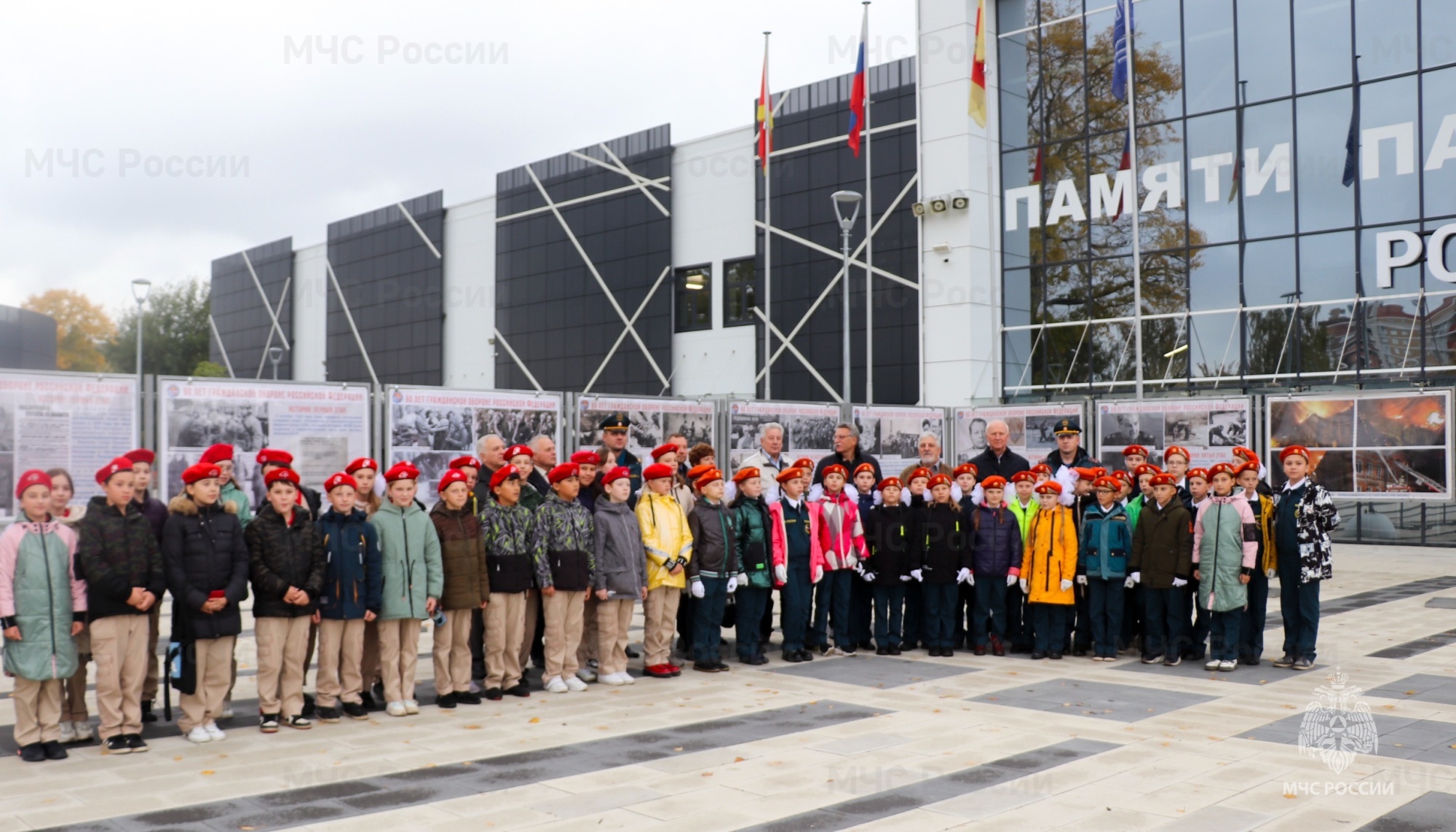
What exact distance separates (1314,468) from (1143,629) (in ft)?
37.6

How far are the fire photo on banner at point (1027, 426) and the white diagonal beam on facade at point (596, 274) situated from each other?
789 inches

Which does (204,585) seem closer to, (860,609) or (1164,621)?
(860,609)

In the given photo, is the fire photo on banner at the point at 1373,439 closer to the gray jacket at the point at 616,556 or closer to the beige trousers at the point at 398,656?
the gray jacket at the point at 616,556

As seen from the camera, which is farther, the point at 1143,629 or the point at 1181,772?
the point at 1143,629

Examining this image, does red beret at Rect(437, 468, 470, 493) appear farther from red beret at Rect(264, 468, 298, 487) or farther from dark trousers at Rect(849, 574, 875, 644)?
dark trousers at Rect(849, 574, 875, 644)

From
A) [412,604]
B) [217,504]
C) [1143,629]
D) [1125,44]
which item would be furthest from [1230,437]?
[217,504]

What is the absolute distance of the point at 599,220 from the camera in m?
41.4

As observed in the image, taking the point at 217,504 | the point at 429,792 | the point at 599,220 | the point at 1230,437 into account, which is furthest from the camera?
the point at 599,220

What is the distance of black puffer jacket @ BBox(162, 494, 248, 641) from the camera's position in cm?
711

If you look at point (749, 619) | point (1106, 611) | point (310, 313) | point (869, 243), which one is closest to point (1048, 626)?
point (1106, 611)

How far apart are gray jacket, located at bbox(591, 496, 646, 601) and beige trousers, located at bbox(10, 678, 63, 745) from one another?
3.77m

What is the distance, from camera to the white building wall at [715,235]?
36.3 metres

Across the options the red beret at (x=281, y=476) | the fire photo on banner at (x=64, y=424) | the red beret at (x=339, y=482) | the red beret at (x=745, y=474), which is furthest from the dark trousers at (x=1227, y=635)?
the fire photo on banner at (x=64, y=424)

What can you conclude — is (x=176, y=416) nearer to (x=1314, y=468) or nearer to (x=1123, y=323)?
(x=1314, y=468)
